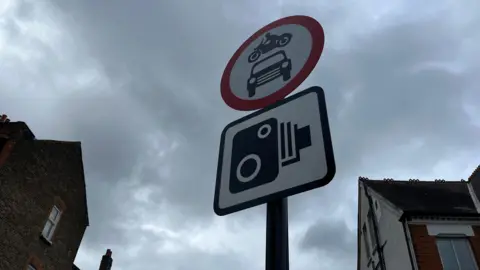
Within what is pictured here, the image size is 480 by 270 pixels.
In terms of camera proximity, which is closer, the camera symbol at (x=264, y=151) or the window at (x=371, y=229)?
the camera symbol at (x=264, y=151)

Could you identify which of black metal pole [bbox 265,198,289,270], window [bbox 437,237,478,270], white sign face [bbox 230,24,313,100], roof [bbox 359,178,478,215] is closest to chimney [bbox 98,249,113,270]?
roof [bbox 359,178,478,215]

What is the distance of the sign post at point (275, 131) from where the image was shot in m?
1.94

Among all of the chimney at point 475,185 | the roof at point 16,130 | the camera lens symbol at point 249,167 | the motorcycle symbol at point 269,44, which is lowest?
the camera lens symbol at point 249,167

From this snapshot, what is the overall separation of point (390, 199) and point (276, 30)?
1899cm

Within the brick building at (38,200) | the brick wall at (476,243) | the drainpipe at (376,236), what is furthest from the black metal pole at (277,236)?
the drainpipe at (376,236)

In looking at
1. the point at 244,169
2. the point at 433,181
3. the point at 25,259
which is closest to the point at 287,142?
the point at 244,169

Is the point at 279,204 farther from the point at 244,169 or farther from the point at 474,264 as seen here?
the point at 474,264

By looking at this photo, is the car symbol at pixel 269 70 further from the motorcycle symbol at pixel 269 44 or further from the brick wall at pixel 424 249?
the brick wall at pixel 424 249

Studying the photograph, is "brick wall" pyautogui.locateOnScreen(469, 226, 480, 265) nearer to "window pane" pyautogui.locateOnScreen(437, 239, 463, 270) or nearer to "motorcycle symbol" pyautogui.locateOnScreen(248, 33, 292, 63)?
"window pane" pyautogui.locateOnScreen(437, 239, 463, 270)

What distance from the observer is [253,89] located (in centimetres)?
266

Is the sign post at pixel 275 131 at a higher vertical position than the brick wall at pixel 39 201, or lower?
lower

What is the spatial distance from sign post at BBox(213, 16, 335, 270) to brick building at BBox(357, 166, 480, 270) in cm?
1654

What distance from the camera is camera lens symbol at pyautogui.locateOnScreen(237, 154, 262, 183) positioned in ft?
7.06

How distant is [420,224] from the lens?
17422 millimetres
